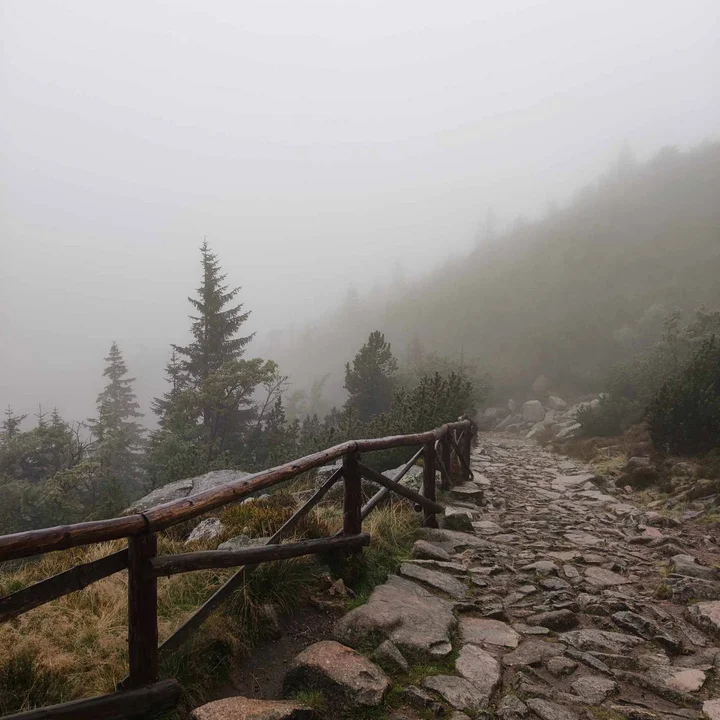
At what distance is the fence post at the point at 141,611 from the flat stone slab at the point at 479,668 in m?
1.97

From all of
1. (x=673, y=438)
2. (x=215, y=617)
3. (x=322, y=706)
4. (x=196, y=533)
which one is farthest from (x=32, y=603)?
(x=673, y=438)

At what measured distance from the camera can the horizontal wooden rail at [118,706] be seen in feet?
6.85

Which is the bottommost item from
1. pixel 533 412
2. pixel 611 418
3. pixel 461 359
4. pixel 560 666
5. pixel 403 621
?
pixel 533 412

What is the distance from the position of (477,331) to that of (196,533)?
48685mm

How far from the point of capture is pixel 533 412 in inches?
1078

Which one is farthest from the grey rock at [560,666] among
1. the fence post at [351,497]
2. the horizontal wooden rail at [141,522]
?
the horizontal wooden rail at [141,522]

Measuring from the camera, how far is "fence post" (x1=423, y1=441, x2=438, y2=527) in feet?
21.1

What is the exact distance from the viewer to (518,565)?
538 cm

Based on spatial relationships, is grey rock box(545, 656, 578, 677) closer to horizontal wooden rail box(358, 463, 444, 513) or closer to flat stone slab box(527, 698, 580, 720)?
flat stone slab box(527, 698, 580, 720)

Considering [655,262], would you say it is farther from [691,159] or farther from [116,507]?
[116,507]

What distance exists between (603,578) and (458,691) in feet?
→ 9.50

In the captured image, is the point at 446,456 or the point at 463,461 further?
the point at 463,461

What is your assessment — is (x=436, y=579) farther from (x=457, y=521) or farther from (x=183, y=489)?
(x=183, y=489)

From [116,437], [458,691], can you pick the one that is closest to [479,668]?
[458,691]
